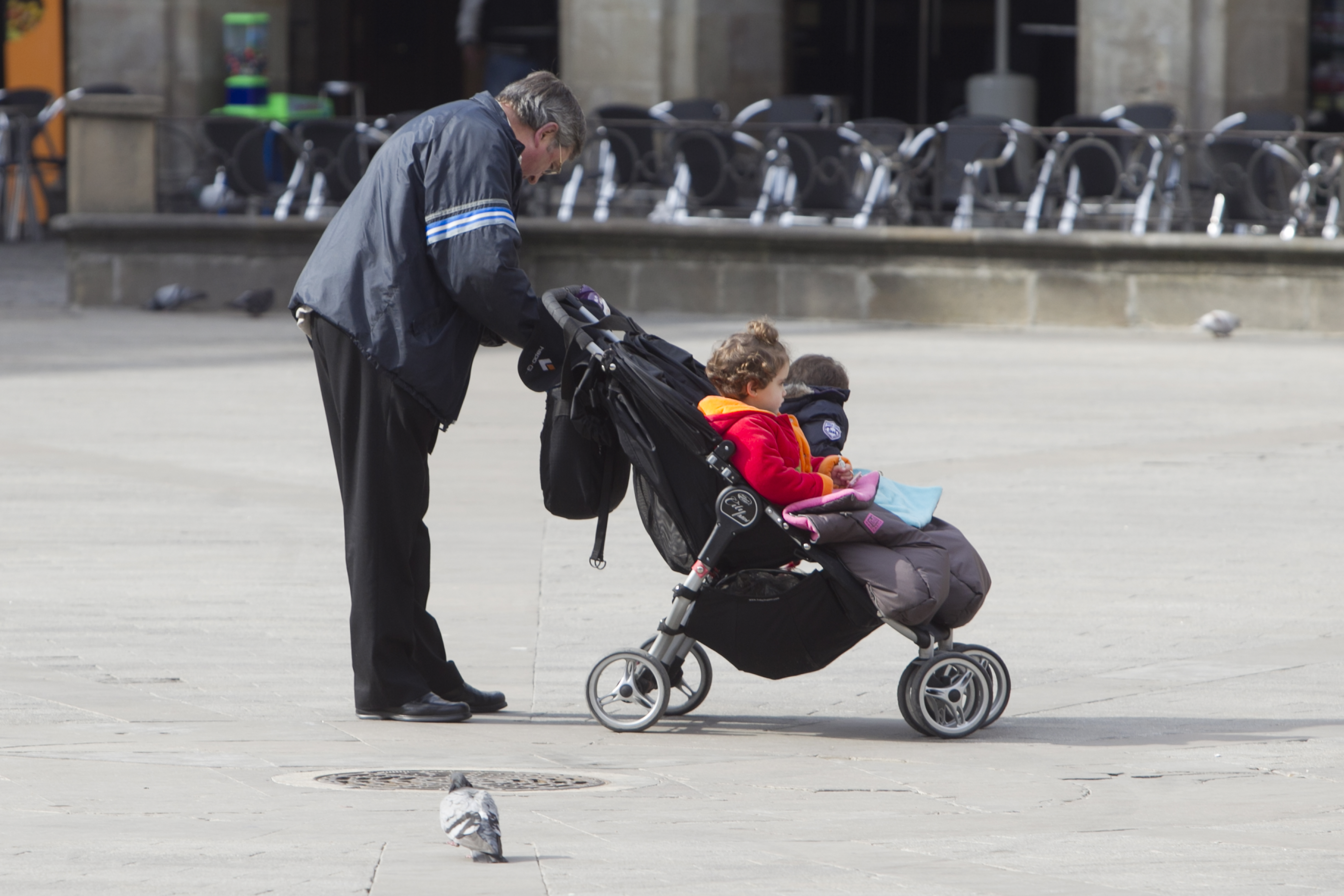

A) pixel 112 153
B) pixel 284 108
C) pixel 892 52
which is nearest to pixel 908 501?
pixel 112 153

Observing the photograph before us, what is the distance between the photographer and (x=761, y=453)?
5.70 m

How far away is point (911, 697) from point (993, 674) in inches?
9.8

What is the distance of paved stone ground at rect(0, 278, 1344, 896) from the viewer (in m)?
4.43

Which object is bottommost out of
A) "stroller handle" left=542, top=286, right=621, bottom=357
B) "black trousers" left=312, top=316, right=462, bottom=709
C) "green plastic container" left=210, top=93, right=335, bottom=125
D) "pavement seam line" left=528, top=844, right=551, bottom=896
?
"pavement seam line" left=528, top=844, right=551, bottom=896

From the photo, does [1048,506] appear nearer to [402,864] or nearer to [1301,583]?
[1301,583]

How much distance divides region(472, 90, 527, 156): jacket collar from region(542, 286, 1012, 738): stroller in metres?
0.39

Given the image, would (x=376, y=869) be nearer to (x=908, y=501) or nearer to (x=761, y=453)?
(x=761, y=453)

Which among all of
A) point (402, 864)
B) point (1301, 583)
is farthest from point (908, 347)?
point (402, 864)

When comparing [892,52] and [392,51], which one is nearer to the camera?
[892,52]

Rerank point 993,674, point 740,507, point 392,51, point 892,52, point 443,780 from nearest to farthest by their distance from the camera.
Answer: point 443,780 → point 740,507 → point 993,674 → point 892,52 → point 392,51

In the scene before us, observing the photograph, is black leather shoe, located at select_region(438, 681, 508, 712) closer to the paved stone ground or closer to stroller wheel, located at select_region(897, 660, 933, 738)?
the paved stone ground

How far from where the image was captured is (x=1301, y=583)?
802cm

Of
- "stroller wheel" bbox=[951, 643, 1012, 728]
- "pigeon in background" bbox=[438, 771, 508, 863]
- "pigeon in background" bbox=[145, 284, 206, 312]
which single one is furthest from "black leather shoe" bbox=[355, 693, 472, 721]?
A: "pigeon in background" bbox=[145, 284, 206, 312]

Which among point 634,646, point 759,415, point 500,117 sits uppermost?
point 500,117
